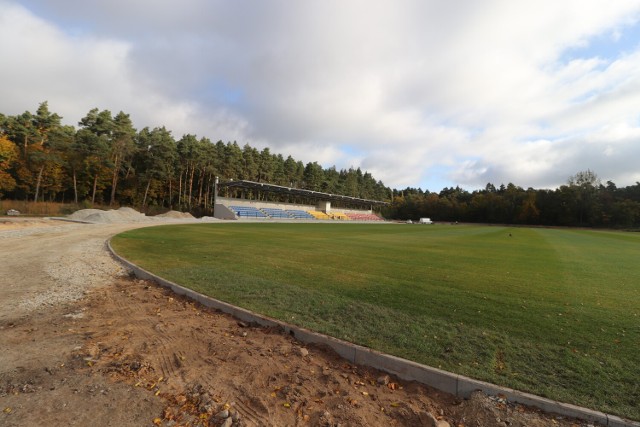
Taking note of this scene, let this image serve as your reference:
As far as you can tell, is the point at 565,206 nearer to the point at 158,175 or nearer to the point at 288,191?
the point at 288,191

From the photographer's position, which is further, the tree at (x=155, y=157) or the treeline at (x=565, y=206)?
the treeline at (x=565, y=206)

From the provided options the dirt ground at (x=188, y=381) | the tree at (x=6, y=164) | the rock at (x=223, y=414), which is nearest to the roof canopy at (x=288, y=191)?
the tree at (x=6, y=164)

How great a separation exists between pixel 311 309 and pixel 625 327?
599 cm

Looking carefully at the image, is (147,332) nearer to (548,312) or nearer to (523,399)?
(523,399)

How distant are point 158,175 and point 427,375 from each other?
6685 cm

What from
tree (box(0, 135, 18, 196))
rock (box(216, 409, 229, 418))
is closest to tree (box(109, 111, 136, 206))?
tree (box(0, 135, 18, 196))

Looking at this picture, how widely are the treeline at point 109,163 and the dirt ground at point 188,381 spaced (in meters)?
56.6

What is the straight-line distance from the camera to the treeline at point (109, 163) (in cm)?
4975

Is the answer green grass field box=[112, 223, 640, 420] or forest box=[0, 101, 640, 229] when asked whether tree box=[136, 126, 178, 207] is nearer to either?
forest box=[0, 101, 640, 229]

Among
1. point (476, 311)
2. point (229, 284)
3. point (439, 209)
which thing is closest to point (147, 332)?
point (229, 284)

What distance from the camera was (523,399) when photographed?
3.62 metres

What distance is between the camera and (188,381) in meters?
3.94

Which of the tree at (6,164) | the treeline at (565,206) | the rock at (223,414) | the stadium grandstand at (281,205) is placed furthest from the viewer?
the treeline at (565,206)

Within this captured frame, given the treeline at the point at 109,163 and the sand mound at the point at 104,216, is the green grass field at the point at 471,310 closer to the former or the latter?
the sand mound at the point at 104,216
